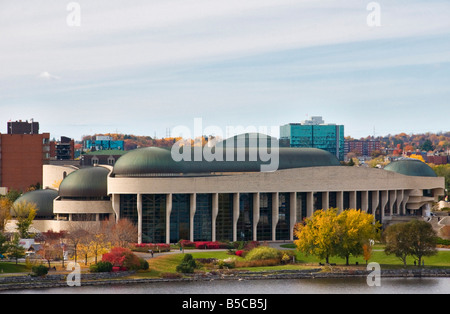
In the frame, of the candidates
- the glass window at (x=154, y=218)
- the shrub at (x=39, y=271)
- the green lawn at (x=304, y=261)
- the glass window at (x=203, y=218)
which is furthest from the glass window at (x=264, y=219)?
the shrub at (x=39, y=271)

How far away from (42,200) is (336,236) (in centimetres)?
5385

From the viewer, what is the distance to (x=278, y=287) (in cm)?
9538

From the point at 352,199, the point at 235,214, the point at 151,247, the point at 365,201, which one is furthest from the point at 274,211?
the point at 151,247

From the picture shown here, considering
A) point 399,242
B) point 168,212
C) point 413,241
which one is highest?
point 168,212

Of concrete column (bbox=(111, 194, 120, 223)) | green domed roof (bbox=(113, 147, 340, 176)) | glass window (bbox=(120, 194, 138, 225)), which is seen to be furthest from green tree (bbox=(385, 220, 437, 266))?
→ concrete column (bbox=(111, 194, 120, 223))

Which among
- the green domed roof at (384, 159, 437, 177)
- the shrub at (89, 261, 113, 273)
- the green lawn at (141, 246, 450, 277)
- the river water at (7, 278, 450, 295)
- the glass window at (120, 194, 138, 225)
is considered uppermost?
the green domed roof at (384, 159, 437, 177)

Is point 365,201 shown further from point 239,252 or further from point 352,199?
point 239,252

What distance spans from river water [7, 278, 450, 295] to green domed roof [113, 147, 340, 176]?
3486 centimetres

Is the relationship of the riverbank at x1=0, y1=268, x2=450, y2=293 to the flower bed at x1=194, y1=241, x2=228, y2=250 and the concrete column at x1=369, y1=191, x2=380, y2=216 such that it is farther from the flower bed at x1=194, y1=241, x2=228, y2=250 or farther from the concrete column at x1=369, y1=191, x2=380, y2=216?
the concrete column at x1=369, y1=191, x2=380, y2=216

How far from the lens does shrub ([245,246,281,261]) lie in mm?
110375

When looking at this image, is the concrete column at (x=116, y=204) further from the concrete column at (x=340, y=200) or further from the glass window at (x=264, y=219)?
the concrete column at (x=340, y=200)

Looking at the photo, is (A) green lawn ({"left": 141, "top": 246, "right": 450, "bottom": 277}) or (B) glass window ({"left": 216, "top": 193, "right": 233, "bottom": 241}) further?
(B) glass window ({"left": 216, "top": 193, "right": 233, "bottom": 241})

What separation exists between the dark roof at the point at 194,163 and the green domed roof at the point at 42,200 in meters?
14.4
